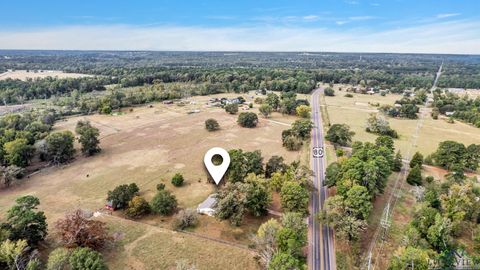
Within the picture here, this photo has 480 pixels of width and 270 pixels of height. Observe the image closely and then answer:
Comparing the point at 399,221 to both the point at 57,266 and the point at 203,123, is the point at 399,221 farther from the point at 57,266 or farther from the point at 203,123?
the point at 203,123

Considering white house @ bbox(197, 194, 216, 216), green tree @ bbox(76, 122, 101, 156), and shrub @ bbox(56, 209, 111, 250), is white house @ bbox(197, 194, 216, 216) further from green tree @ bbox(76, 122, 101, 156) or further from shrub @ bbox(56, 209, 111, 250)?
green tree @ bbox(76, 122, 101, 156)

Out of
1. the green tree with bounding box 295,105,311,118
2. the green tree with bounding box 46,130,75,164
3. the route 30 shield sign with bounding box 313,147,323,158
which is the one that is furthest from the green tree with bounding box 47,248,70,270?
the green tree with bounding box 295,105,311,118

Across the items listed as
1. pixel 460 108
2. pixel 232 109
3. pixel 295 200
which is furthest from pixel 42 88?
pixel 460 108

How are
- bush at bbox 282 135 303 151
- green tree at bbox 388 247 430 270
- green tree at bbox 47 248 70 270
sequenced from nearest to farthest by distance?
1. green tree at bbox 388 247 430 270
2. green tree at bbox 47 248 70 270
3. bush at bbox 282 135 303 151

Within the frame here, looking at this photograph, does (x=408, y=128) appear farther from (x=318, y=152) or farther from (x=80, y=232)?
(x=80, y=232)

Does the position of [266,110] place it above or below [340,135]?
above
